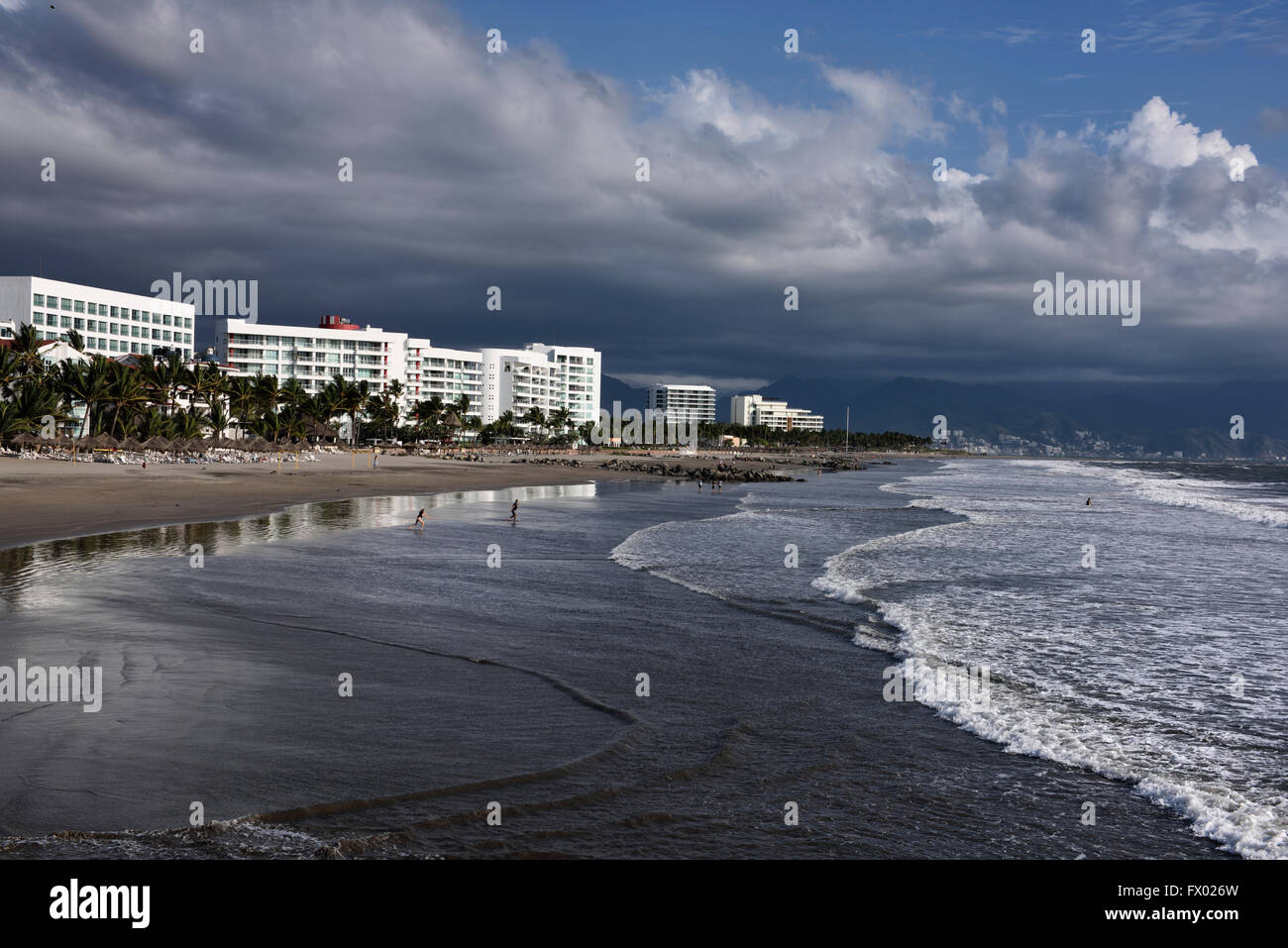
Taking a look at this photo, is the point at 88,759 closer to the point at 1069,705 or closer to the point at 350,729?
the point at 350,729

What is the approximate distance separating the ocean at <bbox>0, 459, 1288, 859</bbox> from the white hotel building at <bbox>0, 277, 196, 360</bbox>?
100350mm

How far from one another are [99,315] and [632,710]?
13302cm

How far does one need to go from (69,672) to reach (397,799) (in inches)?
242

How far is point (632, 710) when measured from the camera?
1064 centimetres

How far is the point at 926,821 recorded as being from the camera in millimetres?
7590

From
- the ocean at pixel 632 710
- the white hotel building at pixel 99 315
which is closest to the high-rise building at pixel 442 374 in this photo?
the white hotel building at pixel 99 315

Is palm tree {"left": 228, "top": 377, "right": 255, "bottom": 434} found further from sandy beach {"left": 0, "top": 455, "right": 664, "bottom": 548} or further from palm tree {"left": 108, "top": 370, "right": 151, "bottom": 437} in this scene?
sandy beach {"left": 0, "top": 455, "right": 664, "bottom": 548}

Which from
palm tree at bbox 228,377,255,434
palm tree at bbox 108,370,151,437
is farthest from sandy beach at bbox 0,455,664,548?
palm tree at bbox 228,377,255,434

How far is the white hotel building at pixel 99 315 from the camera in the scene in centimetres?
10875

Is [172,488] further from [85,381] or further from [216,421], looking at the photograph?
[216,421]

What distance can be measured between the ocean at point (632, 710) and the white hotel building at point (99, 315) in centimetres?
10035

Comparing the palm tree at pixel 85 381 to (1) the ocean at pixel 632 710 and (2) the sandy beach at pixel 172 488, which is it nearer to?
(2) the sandy beach at pixel 172 488

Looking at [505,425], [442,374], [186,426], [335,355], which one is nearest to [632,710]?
[186,426]
